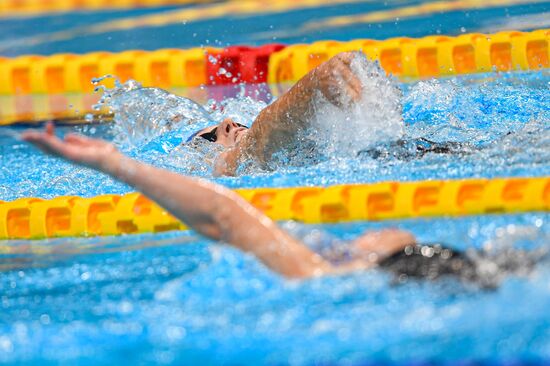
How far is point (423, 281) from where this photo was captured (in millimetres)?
2152

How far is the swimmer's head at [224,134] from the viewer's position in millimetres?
3623

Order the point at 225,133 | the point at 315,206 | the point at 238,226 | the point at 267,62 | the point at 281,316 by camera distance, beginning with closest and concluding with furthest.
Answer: the point at 281,316 → the point at 238,226 → the point at 315,206 → the point at 225,133 → the point at 267,62

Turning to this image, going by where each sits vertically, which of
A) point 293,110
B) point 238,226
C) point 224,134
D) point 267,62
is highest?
point 267,62

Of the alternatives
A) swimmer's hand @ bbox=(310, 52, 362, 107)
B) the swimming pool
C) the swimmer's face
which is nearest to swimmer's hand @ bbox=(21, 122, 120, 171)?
the swimming pool

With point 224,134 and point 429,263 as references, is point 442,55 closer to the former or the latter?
point 224,134

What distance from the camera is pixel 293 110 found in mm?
3227

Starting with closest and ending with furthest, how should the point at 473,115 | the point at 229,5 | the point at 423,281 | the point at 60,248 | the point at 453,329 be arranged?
1. the point at 453,329
2. the point at 423,281
3. the point at 60,248
4. the point at 473,115
5. the point at 229,5

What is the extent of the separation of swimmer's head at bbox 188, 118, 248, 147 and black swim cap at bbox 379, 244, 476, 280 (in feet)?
4.74

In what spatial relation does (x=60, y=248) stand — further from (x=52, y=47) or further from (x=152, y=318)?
(x=52, y=47)

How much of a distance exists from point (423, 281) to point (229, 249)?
50cm

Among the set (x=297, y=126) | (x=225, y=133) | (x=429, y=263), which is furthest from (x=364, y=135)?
(x=429, y=263)

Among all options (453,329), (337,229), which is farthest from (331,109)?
(453,329)

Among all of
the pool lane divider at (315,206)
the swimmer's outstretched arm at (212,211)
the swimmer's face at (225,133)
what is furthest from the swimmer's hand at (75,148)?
the swimmer's face at (225,133)

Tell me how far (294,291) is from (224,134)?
153 cm
